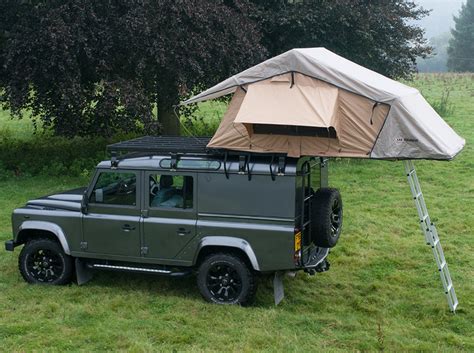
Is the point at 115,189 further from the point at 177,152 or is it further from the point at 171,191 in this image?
the point at 177,152

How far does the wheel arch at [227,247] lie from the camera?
279 inches

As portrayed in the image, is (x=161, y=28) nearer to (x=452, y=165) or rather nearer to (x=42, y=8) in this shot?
(x=42, y=8)

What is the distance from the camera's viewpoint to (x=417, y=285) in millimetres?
8195

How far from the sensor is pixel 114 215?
7.71m

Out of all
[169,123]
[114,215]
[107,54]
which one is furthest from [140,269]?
[169,123]

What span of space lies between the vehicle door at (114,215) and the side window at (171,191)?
0.20 m

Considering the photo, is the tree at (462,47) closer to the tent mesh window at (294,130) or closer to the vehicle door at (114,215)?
the tent mesh window at (294,130)

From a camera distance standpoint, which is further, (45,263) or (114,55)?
(114,55)

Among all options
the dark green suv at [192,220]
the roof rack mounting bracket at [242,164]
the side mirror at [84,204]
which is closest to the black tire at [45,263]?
the dark green suv at [192,220]

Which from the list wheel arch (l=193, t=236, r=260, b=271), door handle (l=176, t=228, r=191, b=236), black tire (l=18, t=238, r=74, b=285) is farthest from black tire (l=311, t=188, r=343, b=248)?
black tire (l=18, t=238, r=74, b=285)

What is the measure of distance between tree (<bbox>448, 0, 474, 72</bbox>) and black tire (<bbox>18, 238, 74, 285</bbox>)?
6121 centimetres

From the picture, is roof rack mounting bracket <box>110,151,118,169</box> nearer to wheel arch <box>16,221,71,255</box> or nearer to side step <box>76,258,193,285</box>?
wheel arch <box>16,221,71,255</box>

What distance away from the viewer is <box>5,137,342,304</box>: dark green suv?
7035 mm

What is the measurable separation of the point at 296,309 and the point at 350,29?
11148 millimetres
